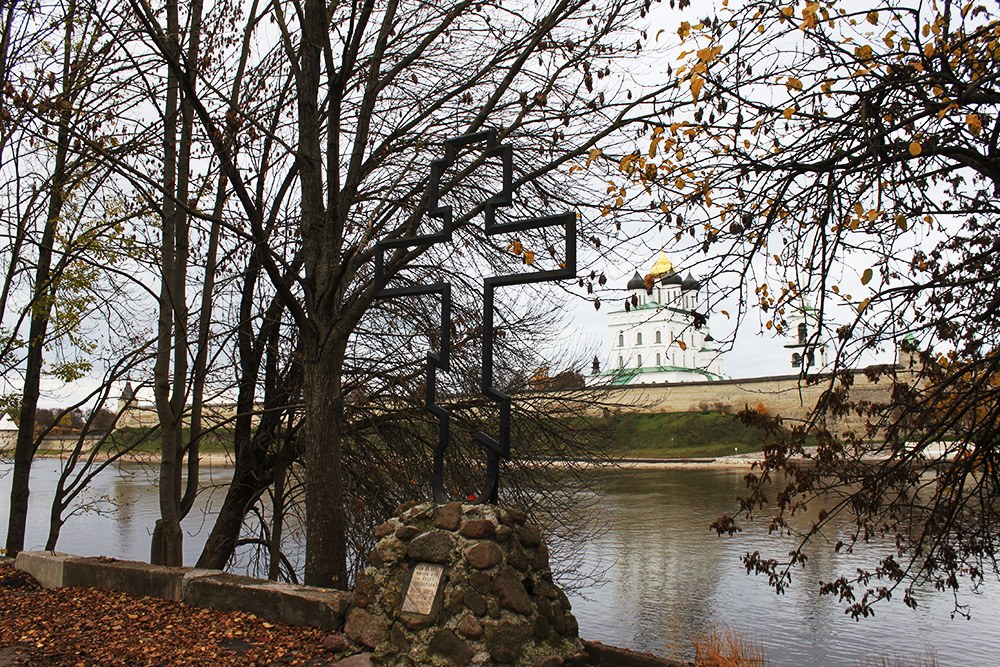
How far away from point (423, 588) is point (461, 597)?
25 cm

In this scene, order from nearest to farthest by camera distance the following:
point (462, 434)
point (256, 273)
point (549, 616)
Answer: point (549, 616) < point (462, 434) < point (256, 273)

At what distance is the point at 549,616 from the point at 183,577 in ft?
9.66

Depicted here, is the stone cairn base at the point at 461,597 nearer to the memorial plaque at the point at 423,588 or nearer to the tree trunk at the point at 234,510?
the memorial plaque at the point at 423,588

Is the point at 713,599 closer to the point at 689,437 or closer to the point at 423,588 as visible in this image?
the point at 423,588

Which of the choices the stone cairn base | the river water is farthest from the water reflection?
the stone cairn base

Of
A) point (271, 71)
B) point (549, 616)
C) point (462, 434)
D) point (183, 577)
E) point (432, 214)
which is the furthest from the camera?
point (462, 434)

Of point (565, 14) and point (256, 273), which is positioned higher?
point (565, 14)

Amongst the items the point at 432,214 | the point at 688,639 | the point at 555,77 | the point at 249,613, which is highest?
the point at 555,77

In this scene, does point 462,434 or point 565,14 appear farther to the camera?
point 462,434

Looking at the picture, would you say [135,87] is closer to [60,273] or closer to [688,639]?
[60,273]

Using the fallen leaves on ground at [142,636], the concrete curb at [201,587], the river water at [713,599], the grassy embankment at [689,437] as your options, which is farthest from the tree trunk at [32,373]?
the grassy embankment at [689,437]

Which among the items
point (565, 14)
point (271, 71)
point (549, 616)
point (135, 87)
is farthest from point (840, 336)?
point (135, 87)

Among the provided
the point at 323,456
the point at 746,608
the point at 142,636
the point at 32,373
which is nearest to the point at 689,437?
the point at 746,608

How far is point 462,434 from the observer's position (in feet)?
29.1
